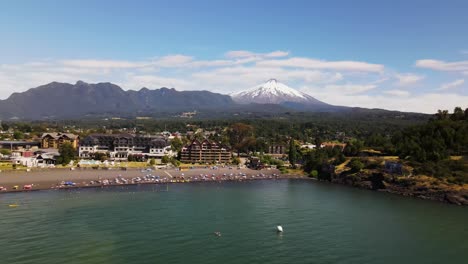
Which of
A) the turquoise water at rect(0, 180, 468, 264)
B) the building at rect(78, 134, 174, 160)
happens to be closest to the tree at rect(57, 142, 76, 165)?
the building at rect(78, 134, 174, 160)

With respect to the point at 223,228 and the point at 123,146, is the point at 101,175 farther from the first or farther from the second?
the point at 223,228

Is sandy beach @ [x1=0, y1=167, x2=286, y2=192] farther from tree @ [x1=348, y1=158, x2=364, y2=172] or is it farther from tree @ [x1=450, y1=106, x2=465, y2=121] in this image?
tree @ [x1=450, y1=106, x2=465, y2=121]

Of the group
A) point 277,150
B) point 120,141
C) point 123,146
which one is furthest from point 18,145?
point 277,150

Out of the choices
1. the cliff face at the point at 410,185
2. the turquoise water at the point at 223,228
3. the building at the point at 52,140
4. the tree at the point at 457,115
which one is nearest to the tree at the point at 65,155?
the building at the point at 52,140

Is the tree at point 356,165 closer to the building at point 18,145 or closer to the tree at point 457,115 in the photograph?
the tree at point 457,115

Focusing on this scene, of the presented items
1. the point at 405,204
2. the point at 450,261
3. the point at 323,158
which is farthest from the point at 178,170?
the point at 450,261

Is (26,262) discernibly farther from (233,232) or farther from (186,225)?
(233,232)
